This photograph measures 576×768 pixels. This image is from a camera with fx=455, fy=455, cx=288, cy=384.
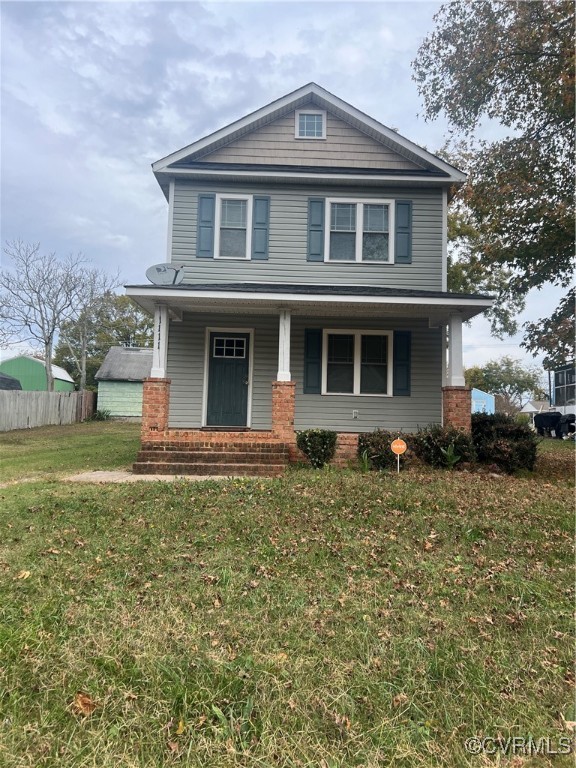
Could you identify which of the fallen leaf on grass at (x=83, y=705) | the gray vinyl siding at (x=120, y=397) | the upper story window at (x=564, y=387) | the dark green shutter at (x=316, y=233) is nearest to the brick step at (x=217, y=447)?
the dark green shutter at (x=316, y=233)

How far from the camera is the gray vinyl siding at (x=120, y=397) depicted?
24.6 metres

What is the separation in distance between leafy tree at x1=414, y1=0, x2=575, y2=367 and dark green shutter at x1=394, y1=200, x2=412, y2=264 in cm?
227

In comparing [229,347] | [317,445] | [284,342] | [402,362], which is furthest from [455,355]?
[229,347]

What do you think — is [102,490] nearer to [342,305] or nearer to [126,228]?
[342,305]

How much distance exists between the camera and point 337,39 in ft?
28.4

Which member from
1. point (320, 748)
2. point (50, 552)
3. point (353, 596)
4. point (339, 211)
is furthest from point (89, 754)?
point (339, 211)

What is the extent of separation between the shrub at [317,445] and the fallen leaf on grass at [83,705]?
613 cm

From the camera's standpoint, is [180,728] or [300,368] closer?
[180,728]

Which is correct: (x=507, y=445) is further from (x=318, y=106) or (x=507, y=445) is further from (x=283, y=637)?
(x=318, y=106)

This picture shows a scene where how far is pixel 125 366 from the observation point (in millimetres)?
25266

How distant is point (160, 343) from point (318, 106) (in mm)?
6545

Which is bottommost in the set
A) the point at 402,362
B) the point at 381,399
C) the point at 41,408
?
the point at 41,408

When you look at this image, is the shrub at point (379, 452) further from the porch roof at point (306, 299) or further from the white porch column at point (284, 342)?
the porch roof at point (306, 299)

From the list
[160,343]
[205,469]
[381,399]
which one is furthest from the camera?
[381,399]
